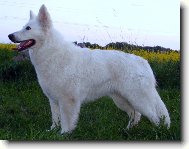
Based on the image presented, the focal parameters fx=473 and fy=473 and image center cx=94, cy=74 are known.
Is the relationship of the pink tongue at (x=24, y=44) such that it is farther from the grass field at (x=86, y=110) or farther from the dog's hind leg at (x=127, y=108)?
the dog's hind leg at (x=127, y=108)

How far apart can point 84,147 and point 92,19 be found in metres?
0.81

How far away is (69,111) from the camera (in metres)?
3.00

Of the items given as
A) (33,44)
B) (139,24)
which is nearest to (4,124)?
(33,44)

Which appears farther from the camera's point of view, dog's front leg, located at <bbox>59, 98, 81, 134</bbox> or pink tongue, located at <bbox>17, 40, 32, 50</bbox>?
dog's front leg, located at <bbox>59, 98, 81, 134</bbox>

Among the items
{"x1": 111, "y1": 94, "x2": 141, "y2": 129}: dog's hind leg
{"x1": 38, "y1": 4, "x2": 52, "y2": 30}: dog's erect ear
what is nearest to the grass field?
{"x1": 111, "y1": 94, "x2": 141, "y2": 129}: dog's hind leg

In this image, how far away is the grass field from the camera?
113 inches

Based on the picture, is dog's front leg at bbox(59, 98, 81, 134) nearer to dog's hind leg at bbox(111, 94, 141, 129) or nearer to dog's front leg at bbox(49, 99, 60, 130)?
dog's front leg at bbox(49, 99, 60, 130)

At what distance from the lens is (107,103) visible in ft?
10.0

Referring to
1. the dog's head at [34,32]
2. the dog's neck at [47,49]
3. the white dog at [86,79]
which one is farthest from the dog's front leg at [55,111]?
the dog's head at [34,32]

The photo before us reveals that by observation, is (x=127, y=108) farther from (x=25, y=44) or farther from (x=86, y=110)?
(x=25, y=44)

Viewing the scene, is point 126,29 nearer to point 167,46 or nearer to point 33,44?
point 167,46

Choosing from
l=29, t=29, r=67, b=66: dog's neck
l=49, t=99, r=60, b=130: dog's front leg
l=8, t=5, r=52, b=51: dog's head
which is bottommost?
l=49, t=99, r=60, b=130: dog's front leg

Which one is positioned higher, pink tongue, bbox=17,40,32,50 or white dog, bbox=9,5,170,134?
pink tongue, bbox=17,40,32,50

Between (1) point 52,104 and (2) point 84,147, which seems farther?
(1) point 52,104
